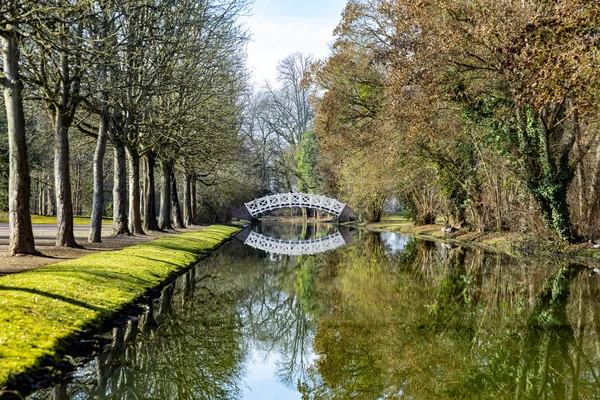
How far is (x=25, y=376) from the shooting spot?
5062 mm

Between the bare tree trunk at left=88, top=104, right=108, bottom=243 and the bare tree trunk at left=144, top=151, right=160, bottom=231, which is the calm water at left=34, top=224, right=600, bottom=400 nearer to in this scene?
the bare tree trunk at left=88, top=104, right=108, bottom=243

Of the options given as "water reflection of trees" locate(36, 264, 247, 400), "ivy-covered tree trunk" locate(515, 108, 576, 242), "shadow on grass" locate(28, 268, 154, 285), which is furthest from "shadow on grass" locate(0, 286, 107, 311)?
"ivy-covered tree trunk" locate(515, 108, 576, 242)

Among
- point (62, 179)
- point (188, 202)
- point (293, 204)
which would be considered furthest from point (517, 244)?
point (293, 204)

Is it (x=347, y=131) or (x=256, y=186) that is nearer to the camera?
(x=347, y=131)

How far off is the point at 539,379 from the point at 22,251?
10.4 meters

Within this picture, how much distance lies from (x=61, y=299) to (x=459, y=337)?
5.88m

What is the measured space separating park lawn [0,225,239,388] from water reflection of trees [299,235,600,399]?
3023 mm

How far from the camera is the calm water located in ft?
18.1

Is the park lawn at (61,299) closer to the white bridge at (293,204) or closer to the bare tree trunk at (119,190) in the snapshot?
the bare tree trunk at (119,190)

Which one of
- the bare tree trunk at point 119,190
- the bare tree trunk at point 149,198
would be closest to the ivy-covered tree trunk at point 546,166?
the bare tree trunk at point 119,190

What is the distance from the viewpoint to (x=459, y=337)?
7523mm

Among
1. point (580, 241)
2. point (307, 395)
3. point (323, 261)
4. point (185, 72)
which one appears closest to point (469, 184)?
Result: point (580, 241)

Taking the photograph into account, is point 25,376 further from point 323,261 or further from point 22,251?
point 323,261

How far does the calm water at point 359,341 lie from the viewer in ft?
18.1
